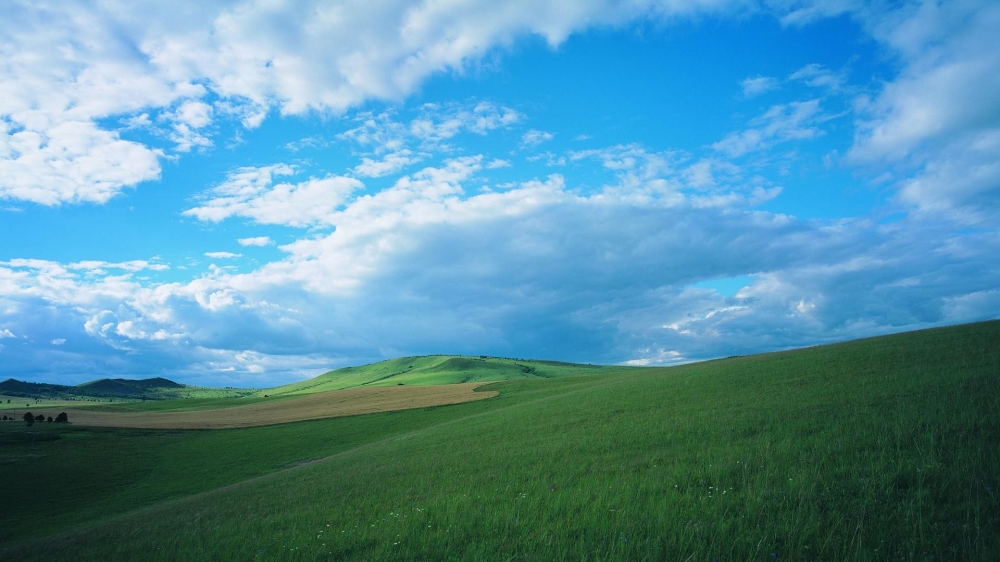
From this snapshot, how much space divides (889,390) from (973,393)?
10.9 feet

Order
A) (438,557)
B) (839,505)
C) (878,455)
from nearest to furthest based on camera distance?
(839,505) → (438,557) → (878,455)

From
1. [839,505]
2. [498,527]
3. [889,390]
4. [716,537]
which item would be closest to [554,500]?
[498,527]

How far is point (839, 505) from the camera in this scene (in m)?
6.79

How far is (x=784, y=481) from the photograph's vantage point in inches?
321

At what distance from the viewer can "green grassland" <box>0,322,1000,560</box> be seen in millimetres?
6281

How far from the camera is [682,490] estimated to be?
8.84m

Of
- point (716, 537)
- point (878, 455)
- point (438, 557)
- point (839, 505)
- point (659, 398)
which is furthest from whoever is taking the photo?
point (659, 398)

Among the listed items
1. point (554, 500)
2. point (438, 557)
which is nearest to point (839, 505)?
point (554, 500)

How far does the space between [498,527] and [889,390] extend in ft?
51.2

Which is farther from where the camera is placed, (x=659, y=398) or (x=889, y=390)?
(x=659, y=398)

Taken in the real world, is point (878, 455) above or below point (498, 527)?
above

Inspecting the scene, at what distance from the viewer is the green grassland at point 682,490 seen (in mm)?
6281

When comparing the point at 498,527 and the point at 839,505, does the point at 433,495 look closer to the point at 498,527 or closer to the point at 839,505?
the point at 498,527

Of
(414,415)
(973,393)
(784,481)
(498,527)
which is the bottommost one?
(414,415)
